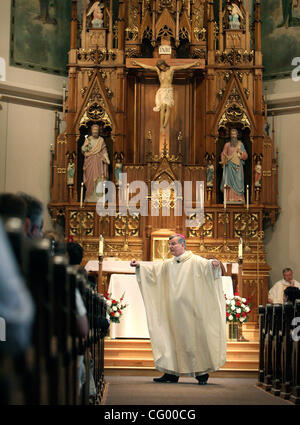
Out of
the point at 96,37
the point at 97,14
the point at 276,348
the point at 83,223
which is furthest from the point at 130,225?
the point at 276,348

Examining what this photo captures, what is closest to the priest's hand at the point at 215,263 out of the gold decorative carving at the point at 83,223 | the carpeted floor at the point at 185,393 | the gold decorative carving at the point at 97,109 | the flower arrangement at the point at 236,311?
the carpeted floor at the point at 185,393

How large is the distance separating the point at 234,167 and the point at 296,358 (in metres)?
8.31

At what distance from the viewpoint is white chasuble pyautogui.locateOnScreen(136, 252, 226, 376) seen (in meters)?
8.72

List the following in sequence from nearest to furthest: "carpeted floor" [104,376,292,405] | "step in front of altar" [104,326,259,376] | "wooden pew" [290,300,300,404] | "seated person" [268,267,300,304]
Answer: "carpeted floor" [104,376,292,405], "wooden pew" [290,300,300,404], "step in front of altar" [104,326,259,376], "seated person" [268,267,300,304]

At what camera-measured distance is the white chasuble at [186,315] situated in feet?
28.6

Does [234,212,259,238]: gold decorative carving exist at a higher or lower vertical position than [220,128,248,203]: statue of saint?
lower

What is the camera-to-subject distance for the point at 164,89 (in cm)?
1498

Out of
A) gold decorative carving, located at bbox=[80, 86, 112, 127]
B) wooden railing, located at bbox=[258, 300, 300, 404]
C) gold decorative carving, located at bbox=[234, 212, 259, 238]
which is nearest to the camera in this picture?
wooden railing, located at bbox=[258, 300, 300, 404]

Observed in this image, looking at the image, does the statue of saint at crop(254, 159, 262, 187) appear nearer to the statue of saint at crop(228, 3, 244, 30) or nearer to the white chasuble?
the statue of saint at crop(228, 3, 244, 30)

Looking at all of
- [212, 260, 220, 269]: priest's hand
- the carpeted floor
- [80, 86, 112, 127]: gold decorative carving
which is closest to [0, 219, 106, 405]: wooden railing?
the carpeted floor

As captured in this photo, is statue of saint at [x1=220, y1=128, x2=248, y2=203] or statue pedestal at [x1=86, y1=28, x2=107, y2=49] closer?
statue of saint at [x1=220, y1=128, x2=248, y2=203]

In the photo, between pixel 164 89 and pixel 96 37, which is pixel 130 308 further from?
pixel 96 37

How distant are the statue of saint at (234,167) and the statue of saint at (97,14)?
375cm

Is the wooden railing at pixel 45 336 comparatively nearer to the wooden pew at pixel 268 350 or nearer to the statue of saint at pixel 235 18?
the wooden pew at pixel 268 350
